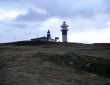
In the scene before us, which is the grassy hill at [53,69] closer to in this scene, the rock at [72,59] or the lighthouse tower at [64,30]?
the rock at [72,59]

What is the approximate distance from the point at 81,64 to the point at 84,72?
1930 millimetres

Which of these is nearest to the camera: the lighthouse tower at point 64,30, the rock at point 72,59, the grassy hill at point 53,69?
the grassy hill at point 53,69

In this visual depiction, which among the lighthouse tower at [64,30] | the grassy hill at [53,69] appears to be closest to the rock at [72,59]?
the grassy hill at [53,69]

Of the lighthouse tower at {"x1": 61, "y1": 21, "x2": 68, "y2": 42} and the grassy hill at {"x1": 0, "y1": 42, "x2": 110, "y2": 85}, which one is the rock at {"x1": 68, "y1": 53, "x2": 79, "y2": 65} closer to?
the grassy hill at {"x1": 0, "y1": 42, "x2": 110, "y2": 85}

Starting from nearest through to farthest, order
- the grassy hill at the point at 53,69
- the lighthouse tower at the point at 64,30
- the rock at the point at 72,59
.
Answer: the grassy hill at the point at 53,69, the rock at the point at 72,59, the lighthouse tower at the point at 64,30

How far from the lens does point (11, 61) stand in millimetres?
24797

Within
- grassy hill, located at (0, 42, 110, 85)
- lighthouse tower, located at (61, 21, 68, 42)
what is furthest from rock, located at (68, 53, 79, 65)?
lighthouse tower, located at (61, 21, 68, 42)

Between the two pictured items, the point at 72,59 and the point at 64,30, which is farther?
the point at 64,30

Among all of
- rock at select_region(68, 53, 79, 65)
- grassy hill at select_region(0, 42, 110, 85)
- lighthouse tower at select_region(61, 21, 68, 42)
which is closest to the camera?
grassy hill at select_region(0, 42, 110, 85)

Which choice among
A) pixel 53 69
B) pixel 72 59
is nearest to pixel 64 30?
pixel 72 59

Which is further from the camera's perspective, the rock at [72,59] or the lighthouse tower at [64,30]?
the lighthouse tower at [64,30]

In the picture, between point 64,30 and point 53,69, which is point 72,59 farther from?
point 64,30

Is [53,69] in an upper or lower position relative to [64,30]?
lower

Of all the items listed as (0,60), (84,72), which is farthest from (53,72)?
(0,60)
